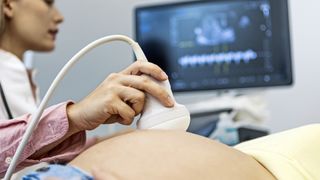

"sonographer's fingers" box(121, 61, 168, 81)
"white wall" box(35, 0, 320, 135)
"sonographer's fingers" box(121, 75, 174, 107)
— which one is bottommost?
"white wall" box(35, 0, 320, 135)

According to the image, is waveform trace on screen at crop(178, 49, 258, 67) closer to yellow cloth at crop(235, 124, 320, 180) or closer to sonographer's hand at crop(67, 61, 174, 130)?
yellow cloth at crop(235, 124, 320, 180)

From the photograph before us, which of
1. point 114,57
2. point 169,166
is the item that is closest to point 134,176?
point 169,166

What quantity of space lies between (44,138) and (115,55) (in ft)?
4.91

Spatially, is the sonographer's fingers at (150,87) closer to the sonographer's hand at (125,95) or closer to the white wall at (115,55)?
the sonographer's hand at (125,95)

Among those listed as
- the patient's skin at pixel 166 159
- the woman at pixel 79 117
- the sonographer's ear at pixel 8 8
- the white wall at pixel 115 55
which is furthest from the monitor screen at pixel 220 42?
the patient's skin at pixel 166 159

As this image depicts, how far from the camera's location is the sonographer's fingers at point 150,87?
30.3 inches

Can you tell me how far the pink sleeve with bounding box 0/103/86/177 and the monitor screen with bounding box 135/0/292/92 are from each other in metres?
1.06

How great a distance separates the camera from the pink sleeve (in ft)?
2.93

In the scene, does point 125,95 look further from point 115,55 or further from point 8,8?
point 115,55

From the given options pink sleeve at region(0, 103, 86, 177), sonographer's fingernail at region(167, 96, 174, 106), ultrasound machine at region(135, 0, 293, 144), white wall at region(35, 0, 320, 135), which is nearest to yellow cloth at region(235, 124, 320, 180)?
sonographer's fingernail at region(167, 96, 174, 106)

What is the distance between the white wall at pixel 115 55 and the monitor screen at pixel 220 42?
0.62 feet

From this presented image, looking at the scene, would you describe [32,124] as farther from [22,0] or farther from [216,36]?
[216,36]

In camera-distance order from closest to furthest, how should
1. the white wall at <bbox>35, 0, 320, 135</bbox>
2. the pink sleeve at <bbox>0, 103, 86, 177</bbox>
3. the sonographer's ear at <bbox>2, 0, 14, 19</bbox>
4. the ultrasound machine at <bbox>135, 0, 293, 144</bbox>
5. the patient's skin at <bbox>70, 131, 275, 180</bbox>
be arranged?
the patient's skin at <bbox>70, 131, 275, 180</bbox> → the pink sleeve at <bbox>0, 103, 86, 177</bbox> → the sonographer's ear at <bbox>2, 0, 14, 19</bbox> → the ultrasound machine at <bbox>135, 0, 293, 144</bbox> → the white wall at <bbox>35, 0, 320, 135</bbox>

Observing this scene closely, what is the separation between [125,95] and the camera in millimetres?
790
